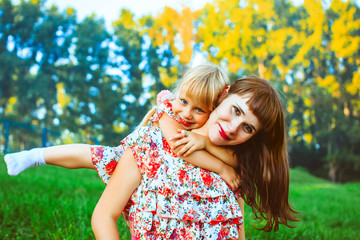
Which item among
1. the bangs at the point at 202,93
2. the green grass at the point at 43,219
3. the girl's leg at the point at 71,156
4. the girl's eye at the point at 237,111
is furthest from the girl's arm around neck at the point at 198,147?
the green grass at the point at 43,219

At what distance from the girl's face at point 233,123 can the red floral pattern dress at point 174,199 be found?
0.23m

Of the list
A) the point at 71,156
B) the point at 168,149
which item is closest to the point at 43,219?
the point at 71,156

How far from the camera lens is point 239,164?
2076mm

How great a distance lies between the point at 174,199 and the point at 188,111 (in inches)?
37.9

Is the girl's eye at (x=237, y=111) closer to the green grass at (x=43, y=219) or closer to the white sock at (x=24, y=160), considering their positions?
the white sock at (x=24, y=160)

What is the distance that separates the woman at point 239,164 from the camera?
1.70 meters

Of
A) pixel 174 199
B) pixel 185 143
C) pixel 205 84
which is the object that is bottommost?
pixel 174 199

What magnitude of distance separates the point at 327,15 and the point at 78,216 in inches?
1051

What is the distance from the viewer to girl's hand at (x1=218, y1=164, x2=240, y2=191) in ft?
6.00

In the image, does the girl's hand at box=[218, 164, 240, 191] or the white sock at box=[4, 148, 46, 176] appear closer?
the girl's hand at box=[218, 164, 240, 191]

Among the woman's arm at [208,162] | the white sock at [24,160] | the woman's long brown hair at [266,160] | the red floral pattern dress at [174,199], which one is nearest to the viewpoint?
the red floral pattern dress at [174,199]

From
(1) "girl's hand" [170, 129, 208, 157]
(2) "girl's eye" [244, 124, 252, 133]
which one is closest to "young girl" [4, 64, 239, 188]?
(1) "girl's hand" [170, 129, 208, 157]

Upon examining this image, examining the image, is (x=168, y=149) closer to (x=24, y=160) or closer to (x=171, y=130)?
(x=171, y=130)

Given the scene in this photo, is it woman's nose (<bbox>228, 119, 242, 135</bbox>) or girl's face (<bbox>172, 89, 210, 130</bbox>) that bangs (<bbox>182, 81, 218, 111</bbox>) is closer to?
girl's face (<bbox>172, 89, 210, 130</bbox>)
